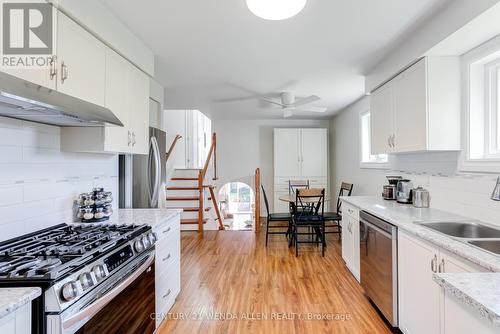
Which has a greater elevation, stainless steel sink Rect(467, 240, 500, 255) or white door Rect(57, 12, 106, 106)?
white door Rect(57, 12, 106, 106)

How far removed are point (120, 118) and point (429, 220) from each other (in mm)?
2496

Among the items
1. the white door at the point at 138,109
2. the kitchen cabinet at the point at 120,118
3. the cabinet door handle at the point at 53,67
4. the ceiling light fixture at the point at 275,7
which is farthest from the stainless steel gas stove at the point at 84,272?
the ceiling light fixture at the point at 275,7

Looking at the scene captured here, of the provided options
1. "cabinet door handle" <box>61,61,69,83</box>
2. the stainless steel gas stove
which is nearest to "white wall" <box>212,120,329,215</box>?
the stainless steel gas stove

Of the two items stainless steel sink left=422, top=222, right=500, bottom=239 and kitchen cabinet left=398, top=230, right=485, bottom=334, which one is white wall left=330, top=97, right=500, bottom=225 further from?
kitchen cabinet left=398, top=230, right=485, bottom=334

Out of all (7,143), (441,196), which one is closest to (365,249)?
(441,196)

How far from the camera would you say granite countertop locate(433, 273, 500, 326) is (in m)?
0.73

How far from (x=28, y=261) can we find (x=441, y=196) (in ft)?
9.58

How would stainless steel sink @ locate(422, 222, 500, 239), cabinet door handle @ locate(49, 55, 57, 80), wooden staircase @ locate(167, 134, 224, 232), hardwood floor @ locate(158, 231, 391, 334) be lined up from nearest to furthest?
cabinet door handle @ locate(49, 55, 57, 80) → stainless steel sink @ locate(422, 222, 500, 239) → hardwood floor @ locate(158, 231, 391, 334) → wooden staircase @ locate(167, 134, 224, 232)

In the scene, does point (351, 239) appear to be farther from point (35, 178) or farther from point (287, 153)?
point (287, 153)

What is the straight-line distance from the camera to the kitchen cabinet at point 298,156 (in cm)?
557

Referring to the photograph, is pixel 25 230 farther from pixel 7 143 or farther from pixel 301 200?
pixel 301 200

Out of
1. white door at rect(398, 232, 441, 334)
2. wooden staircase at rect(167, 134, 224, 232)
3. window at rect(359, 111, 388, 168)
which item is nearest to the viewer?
white door at rect(398, 232, 441, 334)

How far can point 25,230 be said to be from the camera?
1480 millimetres

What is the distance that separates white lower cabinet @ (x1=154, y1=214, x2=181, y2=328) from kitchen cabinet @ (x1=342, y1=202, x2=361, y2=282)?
1.86m
